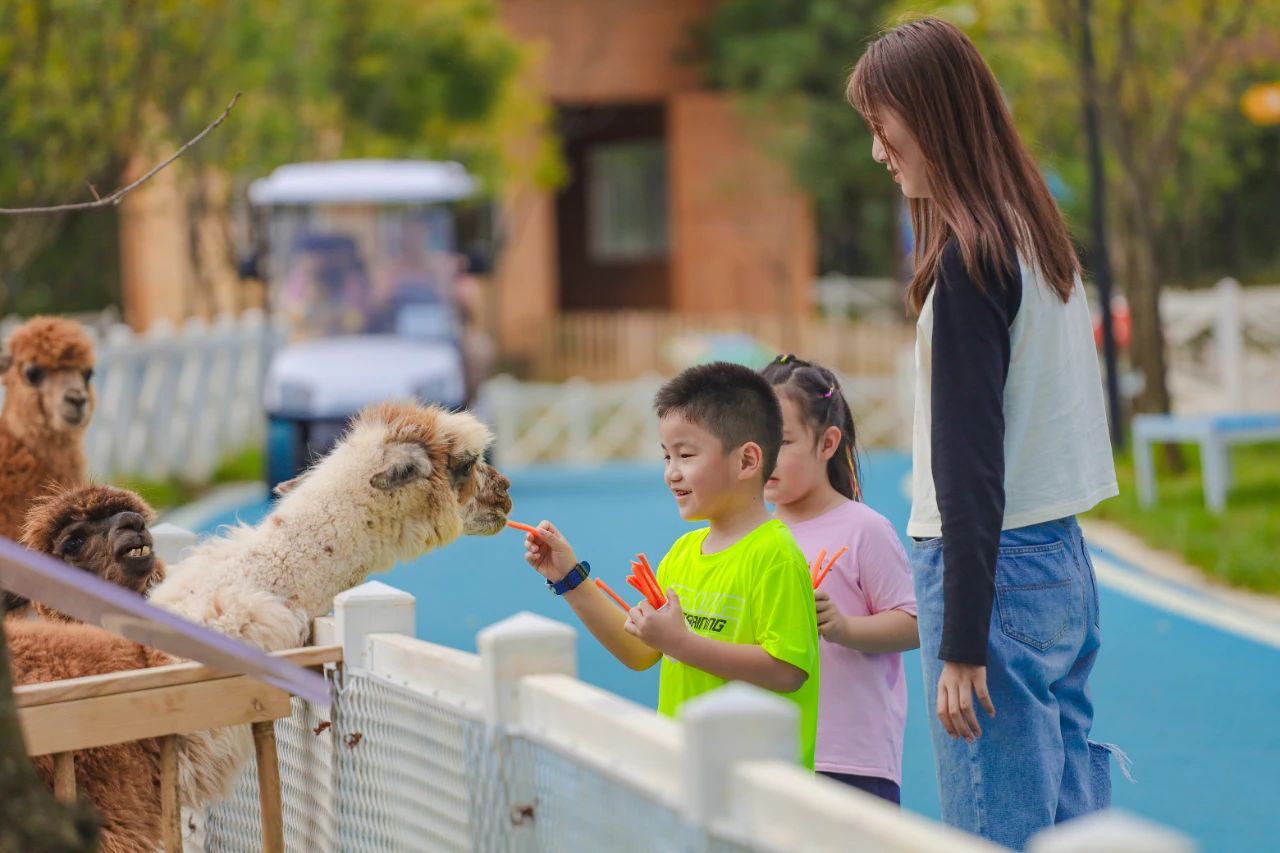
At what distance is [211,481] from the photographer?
1803 cm

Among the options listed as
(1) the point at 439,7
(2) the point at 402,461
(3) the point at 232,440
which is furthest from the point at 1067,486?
(1) the point at 439,7

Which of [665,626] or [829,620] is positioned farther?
[829,620]

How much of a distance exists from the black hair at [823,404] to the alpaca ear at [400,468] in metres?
0.91

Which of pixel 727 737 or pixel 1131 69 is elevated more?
pixel 1131 69

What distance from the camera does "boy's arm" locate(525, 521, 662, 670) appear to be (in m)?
3.80

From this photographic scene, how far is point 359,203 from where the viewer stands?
16.9 metres

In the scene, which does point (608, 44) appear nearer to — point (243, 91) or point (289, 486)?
point (243, 91)

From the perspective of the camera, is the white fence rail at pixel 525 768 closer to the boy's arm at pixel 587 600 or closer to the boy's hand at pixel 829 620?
the boy's arm at pixel 587 600

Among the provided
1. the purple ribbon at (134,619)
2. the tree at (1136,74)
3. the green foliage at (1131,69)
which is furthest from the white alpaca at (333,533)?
the tree at (1136,74)

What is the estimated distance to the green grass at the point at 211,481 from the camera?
51.3ft

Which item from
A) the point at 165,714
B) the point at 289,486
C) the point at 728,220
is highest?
the point at 728,220

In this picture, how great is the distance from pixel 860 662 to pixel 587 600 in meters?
0.76

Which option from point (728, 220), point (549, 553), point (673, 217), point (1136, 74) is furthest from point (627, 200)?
point (549, 553)

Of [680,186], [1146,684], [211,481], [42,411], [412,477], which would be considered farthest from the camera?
[680,186]
